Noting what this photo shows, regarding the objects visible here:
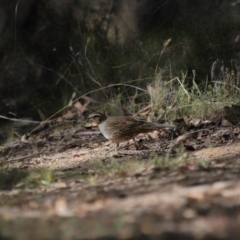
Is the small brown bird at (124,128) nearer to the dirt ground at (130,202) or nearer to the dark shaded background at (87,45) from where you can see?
the dirt ground at (130,202)

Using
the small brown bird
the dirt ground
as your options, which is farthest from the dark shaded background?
the dirt ground

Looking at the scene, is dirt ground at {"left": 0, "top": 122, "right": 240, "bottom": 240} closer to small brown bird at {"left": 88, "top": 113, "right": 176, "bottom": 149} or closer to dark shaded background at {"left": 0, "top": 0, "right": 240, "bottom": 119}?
small brown bird at {"left": 88, "top": 113, "right": 176, "bottom": 149}

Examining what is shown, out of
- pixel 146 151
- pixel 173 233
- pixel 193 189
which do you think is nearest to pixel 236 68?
pixel 146 151

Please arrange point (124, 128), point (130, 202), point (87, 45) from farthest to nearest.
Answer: point (87, 45) < point (124, 128) < point (130, 202)

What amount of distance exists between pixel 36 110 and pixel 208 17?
11.6 ft

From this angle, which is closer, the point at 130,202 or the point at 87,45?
the point at 130,202

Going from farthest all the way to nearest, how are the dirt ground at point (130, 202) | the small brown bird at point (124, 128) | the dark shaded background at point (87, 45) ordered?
1. the dark shaded background at point (87, 45)
2. the small brown bird at point (124, 128)
3. the dirt ground at point (130, 202)

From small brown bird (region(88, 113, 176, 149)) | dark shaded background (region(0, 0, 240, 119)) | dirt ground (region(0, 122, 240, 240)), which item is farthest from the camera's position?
dark shaded background (region(0, 0, 240, 119))

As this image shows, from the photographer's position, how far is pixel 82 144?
1004 cm

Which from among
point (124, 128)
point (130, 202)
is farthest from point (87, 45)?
point (130, 202)

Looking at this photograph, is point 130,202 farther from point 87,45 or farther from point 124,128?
point 87,45

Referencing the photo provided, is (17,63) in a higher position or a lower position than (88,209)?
lower

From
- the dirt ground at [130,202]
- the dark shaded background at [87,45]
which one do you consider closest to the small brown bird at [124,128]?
the dirt ground at [130,202]

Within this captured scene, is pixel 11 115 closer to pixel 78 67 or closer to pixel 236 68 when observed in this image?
pixel 78 67
